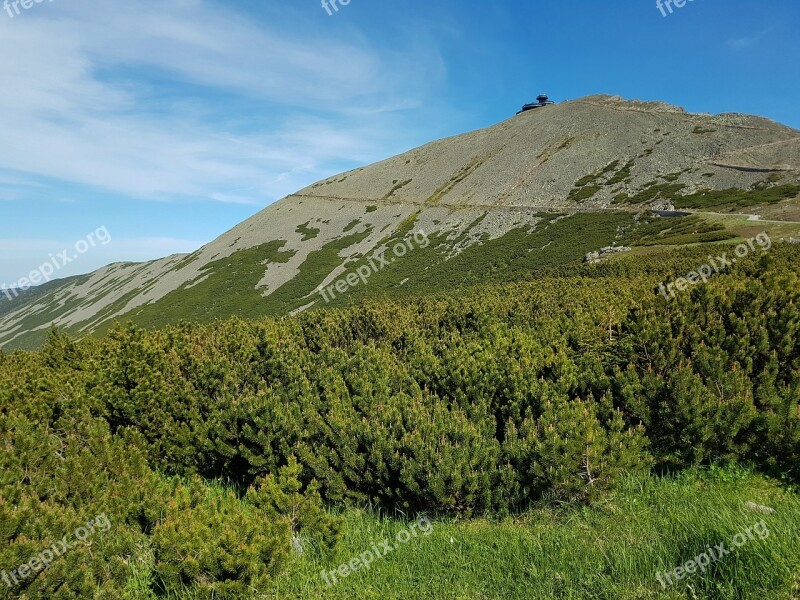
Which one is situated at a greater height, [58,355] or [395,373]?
[58,355]

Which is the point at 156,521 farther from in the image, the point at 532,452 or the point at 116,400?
the point at 532,452

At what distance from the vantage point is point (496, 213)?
267ft

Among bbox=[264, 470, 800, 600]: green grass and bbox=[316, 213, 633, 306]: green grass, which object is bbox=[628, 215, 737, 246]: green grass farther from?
bbox=[264, 470, 800, 600]: green grass

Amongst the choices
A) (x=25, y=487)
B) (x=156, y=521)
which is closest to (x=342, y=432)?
(x=156, y=521)

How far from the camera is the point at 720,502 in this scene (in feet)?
18.4

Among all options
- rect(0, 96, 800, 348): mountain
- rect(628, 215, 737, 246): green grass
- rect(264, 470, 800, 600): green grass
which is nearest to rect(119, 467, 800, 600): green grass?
rect(264, 470, 800, 600): green grass

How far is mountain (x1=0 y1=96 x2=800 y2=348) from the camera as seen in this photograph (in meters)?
57.0

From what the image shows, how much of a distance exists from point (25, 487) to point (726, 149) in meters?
A: 96.7

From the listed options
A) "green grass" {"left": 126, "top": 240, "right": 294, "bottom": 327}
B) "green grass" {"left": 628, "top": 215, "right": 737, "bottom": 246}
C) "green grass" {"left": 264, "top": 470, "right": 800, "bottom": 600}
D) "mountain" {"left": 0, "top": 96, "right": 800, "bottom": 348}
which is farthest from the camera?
"green grass" {"left": 126, "top": 240, "right": 294, "bottom": 327}

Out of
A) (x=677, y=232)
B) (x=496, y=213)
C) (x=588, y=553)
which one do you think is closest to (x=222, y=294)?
(x=496, y=213)

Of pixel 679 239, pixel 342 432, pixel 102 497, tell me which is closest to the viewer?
pixel 102 497

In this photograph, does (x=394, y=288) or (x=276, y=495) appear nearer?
(x=276, y=495)

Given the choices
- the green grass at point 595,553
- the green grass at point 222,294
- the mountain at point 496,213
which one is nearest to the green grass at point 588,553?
the green grass at point 595,553

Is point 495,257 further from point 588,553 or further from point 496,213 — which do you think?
point 588,553
